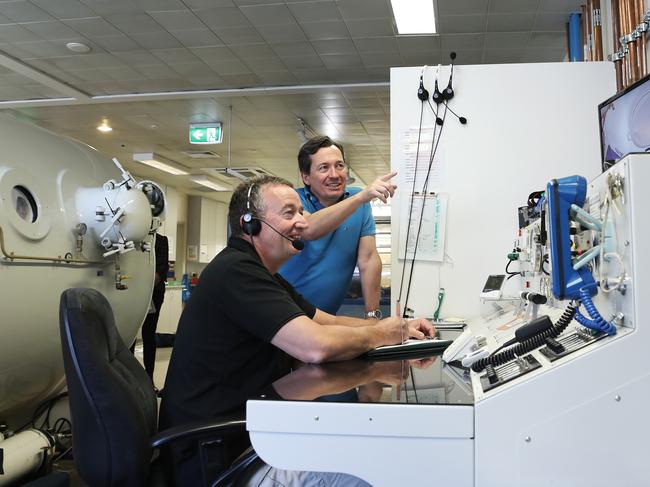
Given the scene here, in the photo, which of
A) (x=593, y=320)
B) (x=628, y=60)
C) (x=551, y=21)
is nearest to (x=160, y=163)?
(x=551, y=21)

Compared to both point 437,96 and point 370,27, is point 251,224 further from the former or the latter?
point 370,27

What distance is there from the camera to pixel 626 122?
173cm

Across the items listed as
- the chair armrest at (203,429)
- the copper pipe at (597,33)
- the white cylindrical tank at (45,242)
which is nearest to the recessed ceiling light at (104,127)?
the white cylindrical tank at (45,242)

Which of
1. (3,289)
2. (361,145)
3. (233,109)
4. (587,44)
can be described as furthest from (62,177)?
(361,145)

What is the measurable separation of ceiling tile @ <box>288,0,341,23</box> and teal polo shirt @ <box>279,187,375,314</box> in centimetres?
237

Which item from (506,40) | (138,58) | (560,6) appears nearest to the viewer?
(560,6)

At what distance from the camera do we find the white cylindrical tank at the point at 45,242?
7.61 ft

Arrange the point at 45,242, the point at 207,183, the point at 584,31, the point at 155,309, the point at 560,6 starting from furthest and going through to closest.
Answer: the point at 207,183 → the point at 155,309 → the point at 560,6 → the point at 584,31 → the point at 45,242

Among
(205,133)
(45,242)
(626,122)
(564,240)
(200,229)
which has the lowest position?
(564,240)

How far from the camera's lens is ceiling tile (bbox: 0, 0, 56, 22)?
4.04 m

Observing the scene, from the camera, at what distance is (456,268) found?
2.36m

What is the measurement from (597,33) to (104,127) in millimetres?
5922

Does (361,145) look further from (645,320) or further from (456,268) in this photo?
(645,320)

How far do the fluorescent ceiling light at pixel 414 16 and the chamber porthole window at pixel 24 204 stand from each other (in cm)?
278
